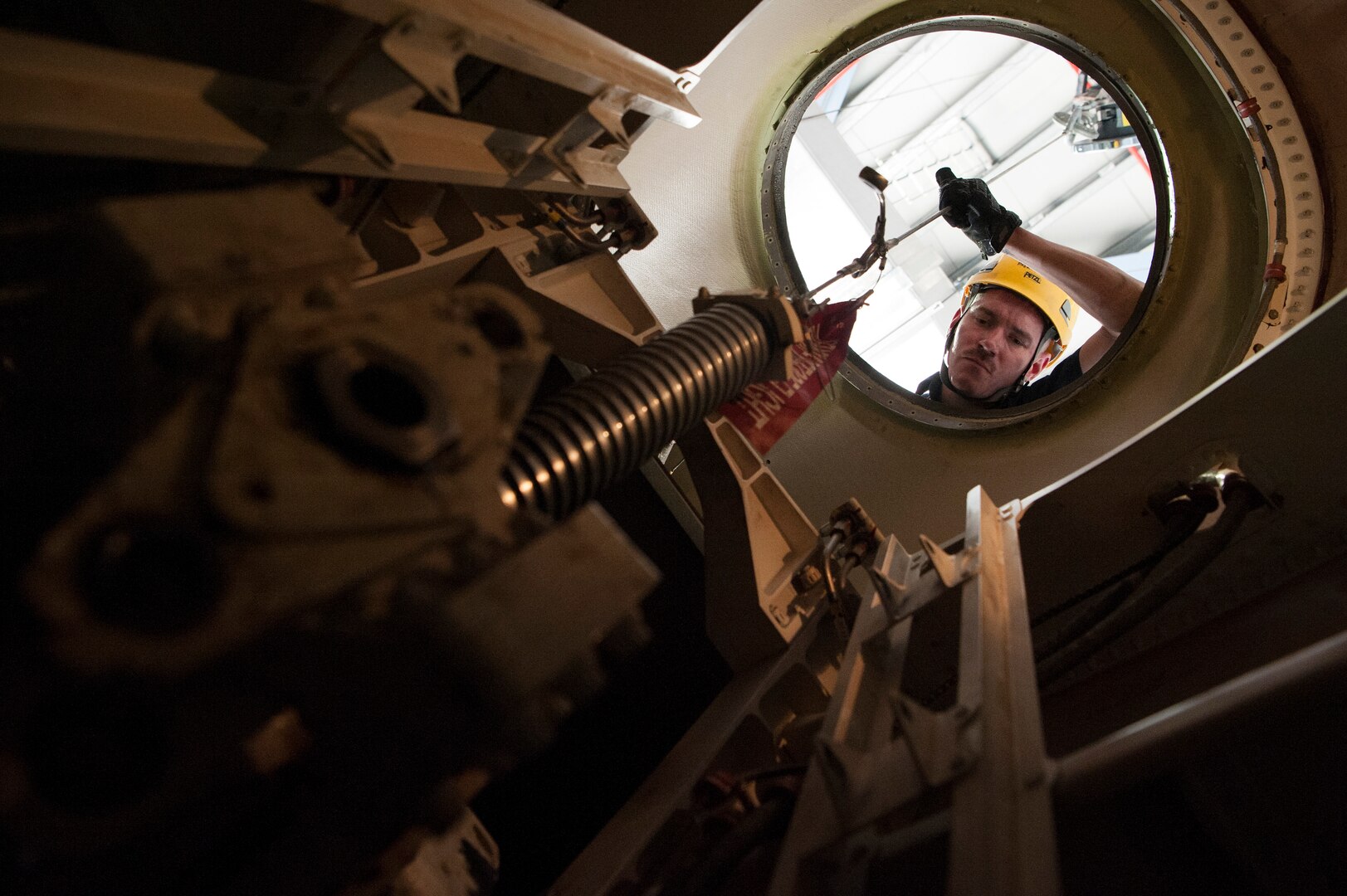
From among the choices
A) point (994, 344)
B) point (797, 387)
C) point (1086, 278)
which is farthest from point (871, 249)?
point (994, 344)

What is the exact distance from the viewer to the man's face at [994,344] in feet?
9.46

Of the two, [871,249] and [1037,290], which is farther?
Answer: [1037,290]

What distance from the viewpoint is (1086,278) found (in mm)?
2494

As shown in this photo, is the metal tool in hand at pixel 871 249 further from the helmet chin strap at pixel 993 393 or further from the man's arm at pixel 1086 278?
the helmet chin strap at pixel 993 393

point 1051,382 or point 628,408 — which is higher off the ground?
point 628,408

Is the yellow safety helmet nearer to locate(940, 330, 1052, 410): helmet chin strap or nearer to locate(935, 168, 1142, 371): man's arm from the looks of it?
locate(940, 330, 1052, 410): helmet chin strap

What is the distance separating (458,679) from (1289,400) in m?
1.21

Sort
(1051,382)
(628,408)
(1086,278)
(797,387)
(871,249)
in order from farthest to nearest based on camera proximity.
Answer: (1051,382) → (1086,278) → (871,249) → (797,387) → (628,408)

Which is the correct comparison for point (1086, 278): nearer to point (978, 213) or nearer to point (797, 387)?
point (978, 213)

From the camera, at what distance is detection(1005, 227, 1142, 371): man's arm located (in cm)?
245

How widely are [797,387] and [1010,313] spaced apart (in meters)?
1.97

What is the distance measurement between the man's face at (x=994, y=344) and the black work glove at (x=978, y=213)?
0.39 metres

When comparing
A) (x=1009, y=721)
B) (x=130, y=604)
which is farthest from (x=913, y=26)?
(x=130, y=604)

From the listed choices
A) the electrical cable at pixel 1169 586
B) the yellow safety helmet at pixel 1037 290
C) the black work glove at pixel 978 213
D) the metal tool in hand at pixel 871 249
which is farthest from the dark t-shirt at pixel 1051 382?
the electrical cable at pixel 1169 586
